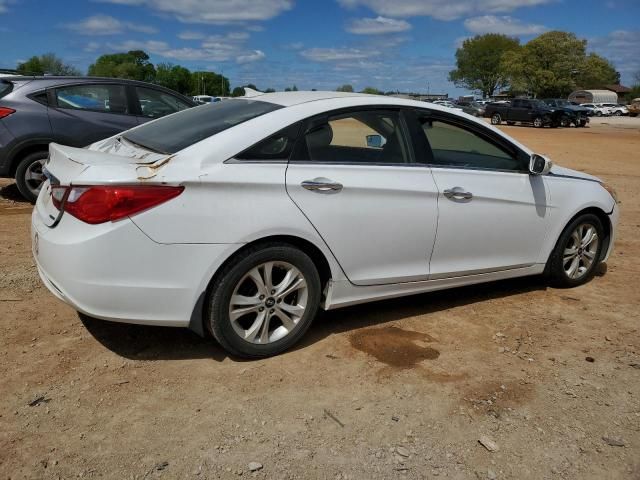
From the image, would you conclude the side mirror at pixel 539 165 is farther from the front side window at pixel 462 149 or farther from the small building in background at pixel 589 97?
the small building in background at pixel 589 97

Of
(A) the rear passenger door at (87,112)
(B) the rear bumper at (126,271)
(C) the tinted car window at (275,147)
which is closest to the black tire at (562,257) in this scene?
(C) the tinted car window at (275,147)

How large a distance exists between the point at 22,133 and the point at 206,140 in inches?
193

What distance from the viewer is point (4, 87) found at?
7.45 metres

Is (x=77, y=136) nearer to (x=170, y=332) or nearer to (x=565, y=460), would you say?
(x=170, y=332)

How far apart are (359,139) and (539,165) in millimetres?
1470

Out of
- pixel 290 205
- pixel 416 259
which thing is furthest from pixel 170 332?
pixel 416 259

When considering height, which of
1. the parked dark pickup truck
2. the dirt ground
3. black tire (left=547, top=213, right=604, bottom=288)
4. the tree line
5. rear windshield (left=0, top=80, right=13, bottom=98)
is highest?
the tree line

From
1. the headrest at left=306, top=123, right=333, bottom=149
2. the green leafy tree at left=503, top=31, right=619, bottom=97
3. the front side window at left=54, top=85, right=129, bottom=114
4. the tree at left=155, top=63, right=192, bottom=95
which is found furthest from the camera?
the tree at left=155, top=63, right=192, bottom=95

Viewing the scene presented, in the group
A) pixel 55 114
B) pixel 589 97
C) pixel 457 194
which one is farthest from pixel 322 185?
pixel 589 97

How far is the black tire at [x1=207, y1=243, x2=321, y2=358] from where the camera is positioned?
131 inches

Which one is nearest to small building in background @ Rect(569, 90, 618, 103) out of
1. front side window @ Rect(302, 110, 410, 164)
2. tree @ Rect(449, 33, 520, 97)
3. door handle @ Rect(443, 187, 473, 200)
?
tree @ Rect(449, 33, 520, 97)

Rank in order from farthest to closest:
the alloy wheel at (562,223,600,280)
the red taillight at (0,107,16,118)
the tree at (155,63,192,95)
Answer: the tree at (155,63,192,95) < the red taillight at (0,107,16,118) < the alloy wheel at (562,223,600,280)

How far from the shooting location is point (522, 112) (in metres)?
38.5

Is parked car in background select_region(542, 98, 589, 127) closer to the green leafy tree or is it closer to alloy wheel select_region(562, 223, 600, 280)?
alloy wheel select_region(562, 223, 600, 280)
